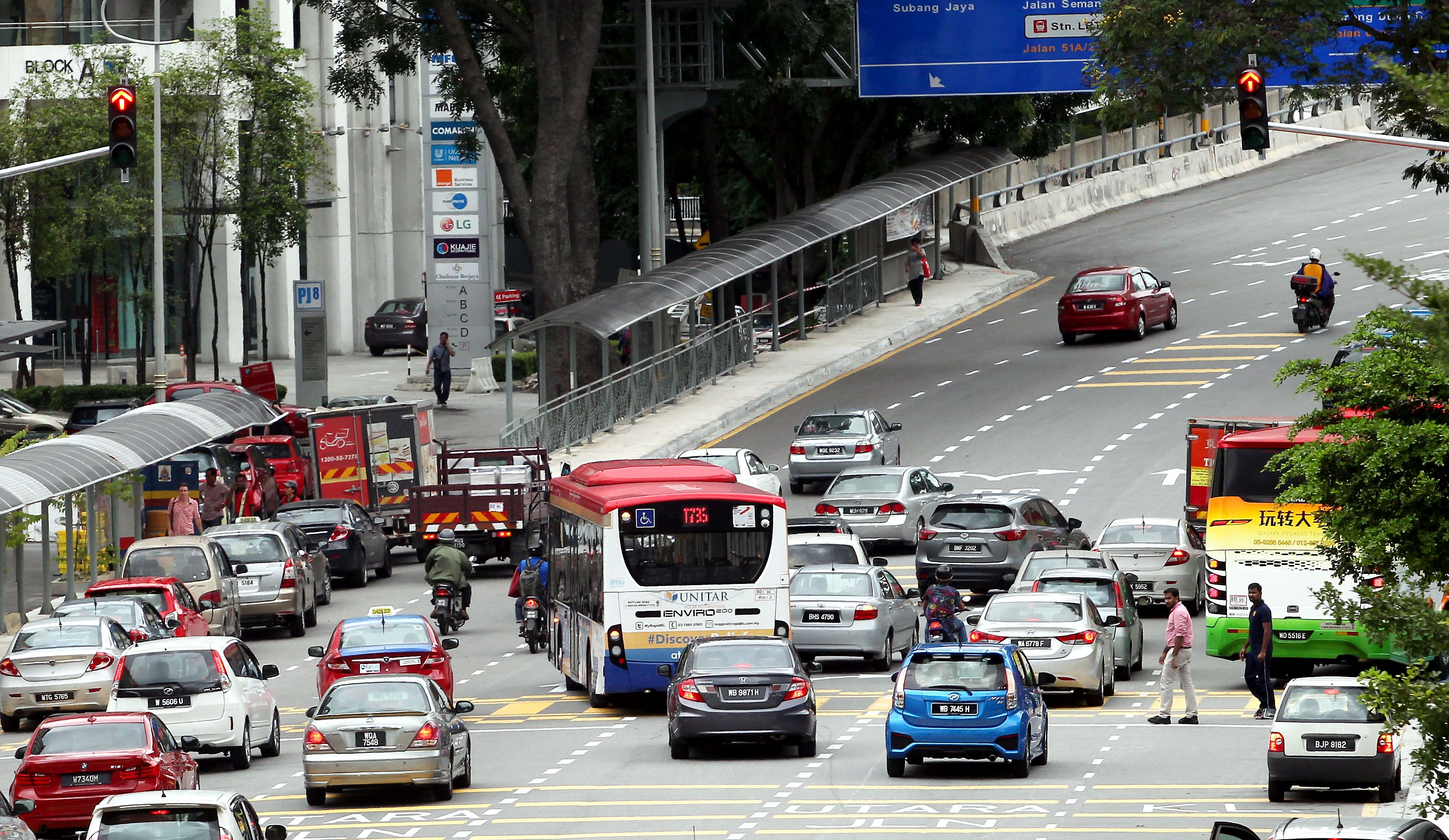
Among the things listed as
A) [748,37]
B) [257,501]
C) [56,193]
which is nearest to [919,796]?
[257,501]

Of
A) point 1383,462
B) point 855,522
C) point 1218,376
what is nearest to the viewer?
point 1383,462

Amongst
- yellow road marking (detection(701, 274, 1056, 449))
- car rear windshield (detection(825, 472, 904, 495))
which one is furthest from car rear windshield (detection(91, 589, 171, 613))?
yellow road marking (detection(701, 274, 1056, 449))

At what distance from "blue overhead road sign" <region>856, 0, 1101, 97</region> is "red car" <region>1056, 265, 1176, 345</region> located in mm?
5646

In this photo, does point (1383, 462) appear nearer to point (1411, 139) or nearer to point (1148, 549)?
point (1411, 139)

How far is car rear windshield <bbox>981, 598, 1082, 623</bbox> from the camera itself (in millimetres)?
25812

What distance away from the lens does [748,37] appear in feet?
181

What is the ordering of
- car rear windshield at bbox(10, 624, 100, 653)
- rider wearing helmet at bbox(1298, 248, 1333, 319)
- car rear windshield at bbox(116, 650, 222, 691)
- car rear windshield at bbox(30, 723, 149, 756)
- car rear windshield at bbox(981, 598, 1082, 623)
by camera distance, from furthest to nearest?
rider wearing helmet at bbox(1298, 248, 1333, 319)
car rear windshield at bbox(981, 598, 1082, 623)
car rear windshield at bbox(10, 624, 100, 653)
car rear windshield at bbox(116, 650, 222, 691)
car rear windshield at bbox(30, 723, 149, 756)

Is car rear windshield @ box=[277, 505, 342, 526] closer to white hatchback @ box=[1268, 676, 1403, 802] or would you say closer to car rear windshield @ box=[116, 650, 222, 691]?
car rear windshield @ box=[116, 650, 222, 691]

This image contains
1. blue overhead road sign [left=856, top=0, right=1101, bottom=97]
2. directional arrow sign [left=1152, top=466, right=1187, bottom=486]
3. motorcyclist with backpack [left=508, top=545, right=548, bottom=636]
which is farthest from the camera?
blue overhead road sign [left=856, top=0, right=1101, bottom=97]

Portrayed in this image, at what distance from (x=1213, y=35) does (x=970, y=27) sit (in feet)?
70.8

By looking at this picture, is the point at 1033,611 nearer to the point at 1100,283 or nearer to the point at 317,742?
the point at 317,742

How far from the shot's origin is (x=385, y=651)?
24.8m

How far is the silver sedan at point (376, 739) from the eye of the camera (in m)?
20.2

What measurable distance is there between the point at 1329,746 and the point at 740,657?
6.19 m
